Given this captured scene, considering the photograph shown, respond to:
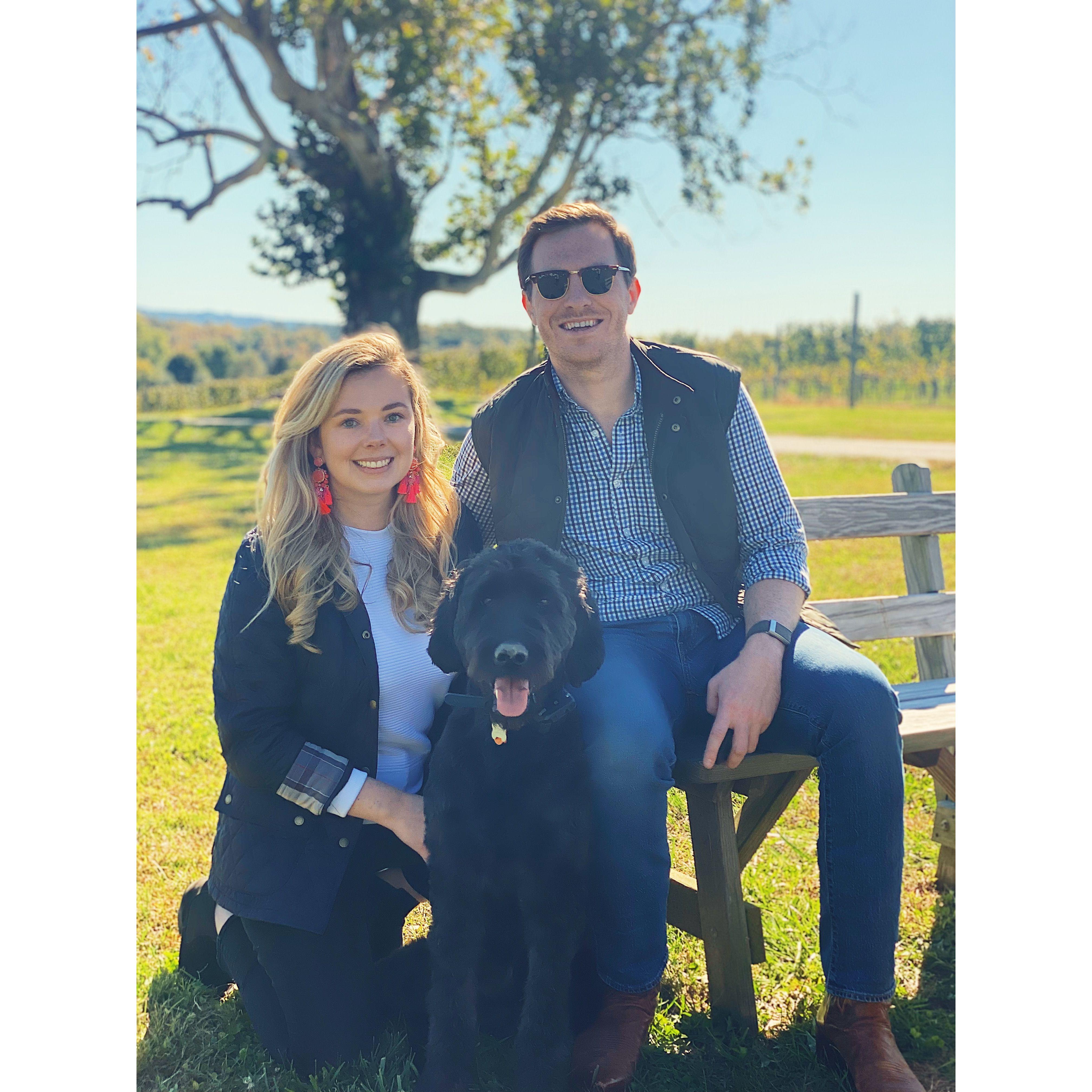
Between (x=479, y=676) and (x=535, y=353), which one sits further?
(x=535, y=353)

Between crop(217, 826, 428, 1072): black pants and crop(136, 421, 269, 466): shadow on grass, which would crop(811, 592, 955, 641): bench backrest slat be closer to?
crop(217, 826, 428, 1072): black pants

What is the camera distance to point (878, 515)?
14.0ft

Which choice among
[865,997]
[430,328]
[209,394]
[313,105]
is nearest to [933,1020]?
[865,997]

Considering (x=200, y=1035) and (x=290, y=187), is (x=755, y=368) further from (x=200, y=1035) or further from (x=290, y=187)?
(x=200, y=1035)

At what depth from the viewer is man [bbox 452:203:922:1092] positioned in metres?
2.55

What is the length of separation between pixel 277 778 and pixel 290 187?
58.9ft

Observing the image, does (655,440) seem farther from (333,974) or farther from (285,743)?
(333,974)

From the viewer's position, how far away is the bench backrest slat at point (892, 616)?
13.5ft

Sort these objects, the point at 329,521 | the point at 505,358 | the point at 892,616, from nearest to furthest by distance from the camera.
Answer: the point at 329,521 < the point at 892,616 < the point at 505,358

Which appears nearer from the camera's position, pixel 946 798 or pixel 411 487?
pixel 411 487

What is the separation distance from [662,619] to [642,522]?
1.07 feet

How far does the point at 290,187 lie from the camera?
18422mm
